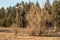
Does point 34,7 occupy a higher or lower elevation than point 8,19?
higher

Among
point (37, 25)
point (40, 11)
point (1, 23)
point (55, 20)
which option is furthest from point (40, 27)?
point (1, 23)

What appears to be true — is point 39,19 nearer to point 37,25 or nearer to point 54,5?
point 37,25

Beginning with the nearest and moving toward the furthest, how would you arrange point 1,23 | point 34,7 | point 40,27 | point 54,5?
point 40,27 < point 34,7 < point 54,5 < point 1,23

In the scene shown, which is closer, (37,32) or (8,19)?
(37,32)

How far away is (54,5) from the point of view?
41.4 meters

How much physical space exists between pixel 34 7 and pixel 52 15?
1214 cm

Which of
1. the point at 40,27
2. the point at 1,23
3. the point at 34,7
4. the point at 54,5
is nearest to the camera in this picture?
the point at 40,27

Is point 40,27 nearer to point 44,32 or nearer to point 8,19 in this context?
point 44,32

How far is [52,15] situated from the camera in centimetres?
4197

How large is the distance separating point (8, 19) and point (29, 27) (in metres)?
28.7

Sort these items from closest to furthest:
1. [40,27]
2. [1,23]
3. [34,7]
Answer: [40,27]
[34,7]
[1,23]

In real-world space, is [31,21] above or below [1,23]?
above

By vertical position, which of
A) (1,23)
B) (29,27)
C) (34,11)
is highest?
(34,11)

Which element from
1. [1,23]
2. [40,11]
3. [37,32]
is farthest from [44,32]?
[1,23]
